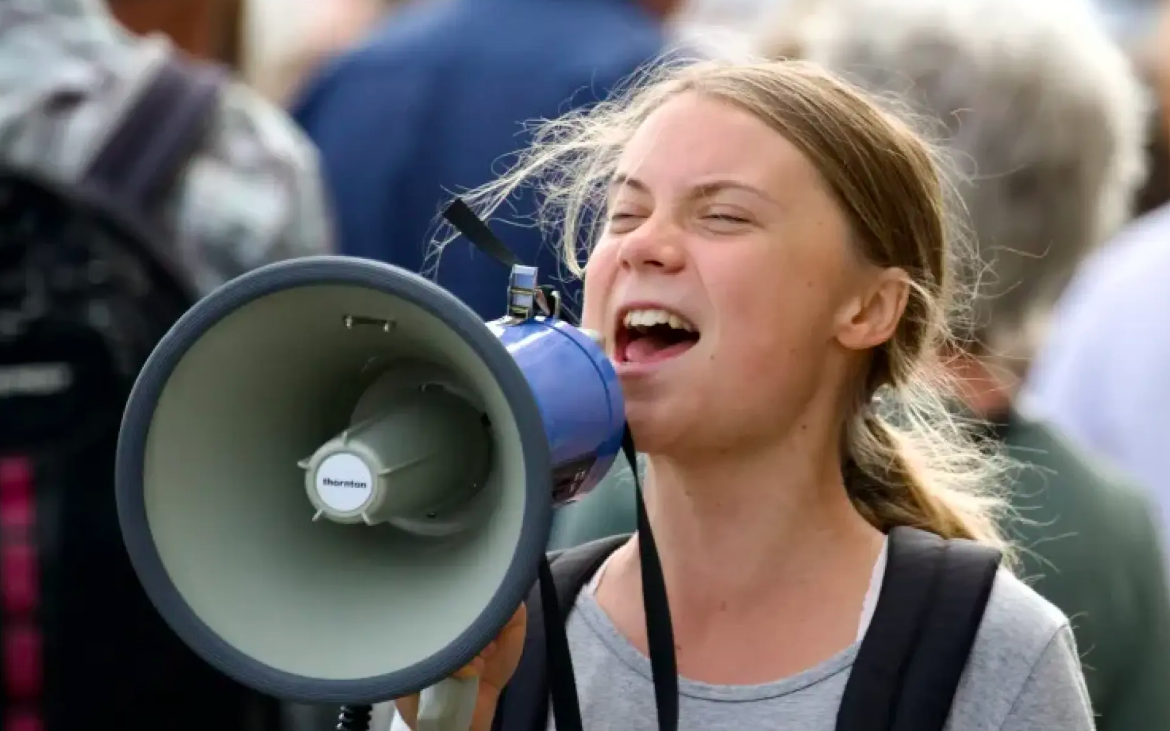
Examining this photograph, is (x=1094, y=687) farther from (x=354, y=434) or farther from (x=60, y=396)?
(x=60, y=396)

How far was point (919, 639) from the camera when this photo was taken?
1939 millimetres

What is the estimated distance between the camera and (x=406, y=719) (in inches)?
76.8

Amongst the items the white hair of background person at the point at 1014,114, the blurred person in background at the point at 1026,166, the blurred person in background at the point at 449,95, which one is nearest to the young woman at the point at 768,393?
the blurred person in background at the point at 1026,166

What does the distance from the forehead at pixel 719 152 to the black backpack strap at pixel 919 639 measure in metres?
0.37

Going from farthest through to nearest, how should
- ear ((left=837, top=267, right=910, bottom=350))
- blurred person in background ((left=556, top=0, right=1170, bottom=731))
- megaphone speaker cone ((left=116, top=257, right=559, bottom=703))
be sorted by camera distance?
blurred person in background ((left=556, top=0, right=1170, bottom=731)) → ear ((left=837, top=267, right=910, bottom=350)) → megaphone speaker cone ((left=116, top=257, right=559, bottom=703))

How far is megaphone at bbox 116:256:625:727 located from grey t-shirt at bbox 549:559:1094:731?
0.22 m

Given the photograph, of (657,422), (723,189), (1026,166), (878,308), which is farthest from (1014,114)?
(657,422)

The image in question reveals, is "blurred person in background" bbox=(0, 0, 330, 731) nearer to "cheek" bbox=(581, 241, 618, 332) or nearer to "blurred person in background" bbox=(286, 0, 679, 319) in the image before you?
"blurred person in background" bbox=(286, 0, 679, 319)

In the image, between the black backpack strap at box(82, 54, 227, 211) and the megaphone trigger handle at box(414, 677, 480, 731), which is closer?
the megaphone trigger handle at box(414, 677, 480, 731)

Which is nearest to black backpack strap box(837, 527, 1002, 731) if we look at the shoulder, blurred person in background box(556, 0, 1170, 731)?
the shoulder

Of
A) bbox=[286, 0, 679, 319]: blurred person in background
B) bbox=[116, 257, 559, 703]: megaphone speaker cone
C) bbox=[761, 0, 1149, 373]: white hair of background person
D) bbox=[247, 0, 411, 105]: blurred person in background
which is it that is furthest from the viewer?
bbox=[247, 0, 411, 105]: blurred person in background

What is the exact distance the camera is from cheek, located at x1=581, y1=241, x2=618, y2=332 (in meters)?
2.03

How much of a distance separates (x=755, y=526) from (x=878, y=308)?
0.24m

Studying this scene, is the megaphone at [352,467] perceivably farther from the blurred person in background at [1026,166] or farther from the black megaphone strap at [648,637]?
the blurred person in background at [1026,166]
